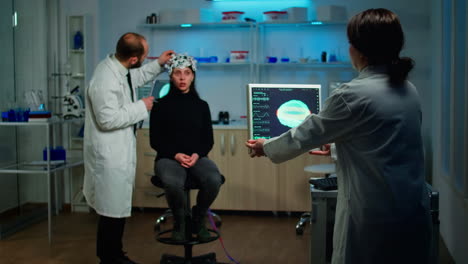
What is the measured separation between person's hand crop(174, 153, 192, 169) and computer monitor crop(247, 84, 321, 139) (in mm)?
857

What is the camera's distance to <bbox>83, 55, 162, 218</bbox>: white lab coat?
320 cm

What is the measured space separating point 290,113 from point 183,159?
3.11ft

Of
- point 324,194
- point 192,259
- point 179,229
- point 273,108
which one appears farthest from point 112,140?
point 324,194

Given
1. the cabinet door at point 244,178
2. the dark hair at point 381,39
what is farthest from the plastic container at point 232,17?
the dark hair at point 381,39

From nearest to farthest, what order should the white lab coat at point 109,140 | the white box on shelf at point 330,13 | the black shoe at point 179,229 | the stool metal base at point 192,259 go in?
the white lab coat at point 109,140, the black shoe at point 179,229, the stool metal base at point 192,259, the white box on shelf at point 330,13

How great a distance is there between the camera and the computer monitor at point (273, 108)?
263 centimetres

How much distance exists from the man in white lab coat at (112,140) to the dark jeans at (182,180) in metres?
0.21

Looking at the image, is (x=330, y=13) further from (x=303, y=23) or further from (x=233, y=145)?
(x=233, y=145)

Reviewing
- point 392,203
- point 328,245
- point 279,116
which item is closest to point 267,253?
point 328,245

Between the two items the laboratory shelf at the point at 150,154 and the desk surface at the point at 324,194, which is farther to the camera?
the laboratory shelf at the point at 150,154

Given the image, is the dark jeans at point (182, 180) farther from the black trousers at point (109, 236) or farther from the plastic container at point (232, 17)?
the plastic container at point (232, 17)

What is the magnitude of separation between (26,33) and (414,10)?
135 inches

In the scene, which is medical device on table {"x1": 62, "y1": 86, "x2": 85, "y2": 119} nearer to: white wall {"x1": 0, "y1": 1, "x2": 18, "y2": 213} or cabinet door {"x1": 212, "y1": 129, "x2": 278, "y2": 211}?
white wall {"x1": 0, "y1": 1, "x2": 18, "y2": 213}

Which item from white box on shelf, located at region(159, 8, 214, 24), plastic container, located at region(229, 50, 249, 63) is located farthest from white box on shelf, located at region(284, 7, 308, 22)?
white box on shelf, located at region(159, 8, 214, 24)
